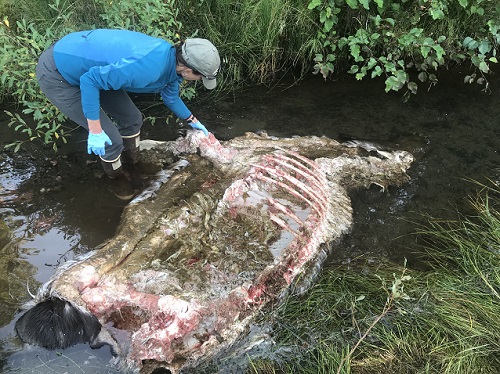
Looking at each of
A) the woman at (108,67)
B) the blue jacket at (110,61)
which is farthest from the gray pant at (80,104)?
the blue jacket at (110,61)

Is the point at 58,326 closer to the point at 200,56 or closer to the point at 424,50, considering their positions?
the point at 200,56

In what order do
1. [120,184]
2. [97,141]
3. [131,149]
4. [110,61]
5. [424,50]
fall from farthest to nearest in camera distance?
1. [424,50]
2. [131,149]
3. [120,184]
4. [97,141]
5. [110,61]

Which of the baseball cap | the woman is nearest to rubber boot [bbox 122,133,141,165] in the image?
the woman

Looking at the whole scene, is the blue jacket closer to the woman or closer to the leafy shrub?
the woman

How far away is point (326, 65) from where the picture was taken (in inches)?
201

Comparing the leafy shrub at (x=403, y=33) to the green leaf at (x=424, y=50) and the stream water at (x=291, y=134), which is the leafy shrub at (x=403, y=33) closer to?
the green leaf at (x=424, y=50)

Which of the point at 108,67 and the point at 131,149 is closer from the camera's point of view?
the point at 108,67

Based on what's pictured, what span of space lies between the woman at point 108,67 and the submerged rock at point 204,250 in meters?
0.86

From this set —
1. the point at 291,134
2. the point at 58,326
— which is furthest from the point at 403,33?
the point at 58,326

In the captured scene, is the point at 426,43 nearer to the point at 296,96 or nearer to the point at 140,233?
the point at 296,96

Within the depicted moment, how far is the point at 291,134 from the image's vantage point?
4887mm

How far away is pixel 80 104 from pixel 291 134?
8.08 ft

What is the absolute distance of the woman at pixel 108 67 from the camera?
274 centimetres

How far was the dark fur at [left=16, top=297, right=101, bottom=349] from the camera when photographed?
2.68m
